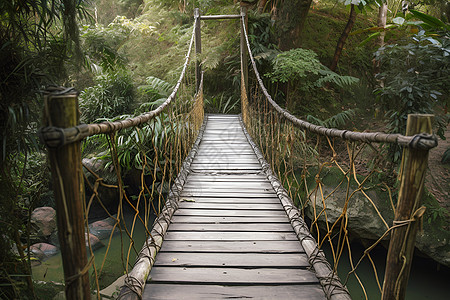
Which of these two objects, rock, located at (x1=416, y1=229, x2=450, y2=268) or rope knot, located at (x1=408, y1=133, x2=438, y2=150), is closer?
rope knot, located at (x1=408, y1=133, x2=438, y2=150)

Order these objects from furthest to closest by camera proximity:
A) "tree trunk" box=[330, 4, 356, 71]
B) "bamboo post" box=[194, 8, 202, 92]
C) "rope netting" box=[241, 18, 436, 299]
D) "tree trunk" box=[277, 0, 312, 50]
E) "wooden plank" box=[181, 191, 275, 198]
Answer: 1. "bamboo post" box=[194, 8, 202, 92]
2. "tree trunk" box=[330, 4, 356, 71]
3. "tree trunk" box=[277, 0, 312, 50]
4. "wooden plank" box=[181, 191, 275, 198]
5. "rope netting" box=[241, 18, 436, 299]

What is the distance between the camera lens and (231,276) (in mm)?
1136

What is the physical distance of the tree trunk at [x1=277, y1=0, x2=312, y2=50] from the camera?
4000 mm

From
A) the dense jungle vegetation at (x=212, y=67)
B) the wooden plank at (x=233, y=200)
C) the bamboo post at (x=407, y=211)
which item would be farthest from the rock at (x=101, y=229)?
the bamboo post at (x=407, y=211)

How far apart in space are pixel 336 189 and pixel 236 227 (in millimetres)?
626

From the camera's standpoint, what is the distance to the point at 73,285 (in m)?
0.69

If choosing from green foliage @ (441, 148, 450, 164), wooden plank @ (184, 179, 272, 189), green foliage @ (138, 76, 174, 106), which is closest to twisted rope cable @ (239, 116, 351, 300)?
wooden plank @ (184, 179, 272, 189)

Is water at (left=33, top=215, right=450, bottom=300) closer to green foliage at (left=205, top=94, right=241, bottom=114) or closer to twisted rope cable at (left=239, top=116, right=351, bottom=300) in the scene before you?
twisted rope cable at (left=239, top=116, right=351, bottom=300)

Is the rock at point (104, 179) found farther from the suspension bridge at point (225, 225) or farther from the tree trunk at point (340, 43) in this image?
the tree trunk at point (340, 43)

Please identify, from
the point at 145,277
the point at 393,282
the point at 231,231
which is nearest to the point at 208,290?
the point at 145,277

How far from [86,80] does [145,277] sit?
17.1ft

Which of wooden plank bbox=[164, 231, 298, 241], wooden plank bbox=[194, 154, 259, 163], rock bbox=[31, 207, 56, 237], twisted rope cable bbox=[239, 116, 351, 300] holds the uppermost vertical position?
twisted rope cable bbox=[239, 116, 351, 300]

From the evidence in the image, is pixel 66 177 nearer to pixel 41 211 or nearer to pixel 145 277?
pixel 145 277

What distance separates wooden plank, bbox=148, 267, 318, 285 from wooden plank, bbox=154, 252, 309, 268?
26 millimetres
